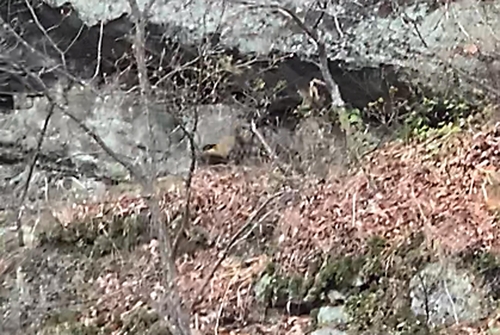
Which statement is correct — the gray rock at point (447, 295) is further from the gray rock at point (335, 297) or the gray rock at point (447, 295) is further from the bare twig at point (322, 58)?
the bare twig at point (322, 58)

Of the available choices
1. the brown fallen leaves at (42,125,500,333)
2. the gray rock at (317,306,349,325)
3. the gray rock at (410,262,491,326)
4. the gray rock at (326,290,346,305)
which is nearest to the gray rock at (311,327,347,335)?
the gray rock at (317,306,349,325)

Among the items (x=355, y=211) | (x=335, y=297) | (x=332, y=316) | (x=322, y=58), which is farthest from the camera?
(x=322, y=58)

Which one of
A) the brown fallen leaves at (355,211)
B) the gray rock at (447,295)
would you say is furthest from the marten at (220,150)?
the gray rock at (447,295)

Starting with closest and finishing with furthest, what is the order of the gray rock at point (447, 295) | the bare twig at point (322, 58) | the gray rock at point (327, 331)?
the gray rock at point (447, 295) < the gray rock at point (327, 331) < the bare twig at point (322, 58)

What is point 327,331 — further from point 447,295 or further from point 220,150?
point 220,150

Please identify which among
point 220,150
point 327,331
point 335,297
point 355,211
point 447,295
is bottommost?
point 327,331

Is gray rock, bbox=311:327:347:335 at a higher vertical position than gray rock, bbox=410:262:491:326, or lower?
lower

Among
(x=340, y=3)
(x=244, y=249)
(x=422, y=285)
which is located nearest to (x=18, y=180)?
(x=244, y=249)

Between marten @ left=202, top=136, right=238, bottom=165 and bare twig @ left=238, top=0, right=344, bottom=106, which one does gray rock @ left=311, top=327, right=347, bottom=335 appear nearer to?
bare twig @ left=238, top=0, right=344, bottom=106

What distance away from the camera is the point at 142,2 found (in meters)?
7.84

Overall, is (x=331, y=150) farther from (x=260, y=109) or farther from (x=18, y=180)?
(x=18, y=180)

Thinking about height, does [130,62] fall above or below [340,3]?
Answer: below

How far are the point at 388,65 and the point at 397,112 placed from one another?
468mm

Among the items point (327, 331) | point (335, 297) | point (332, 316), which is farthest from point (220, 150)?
point (327, 331)
